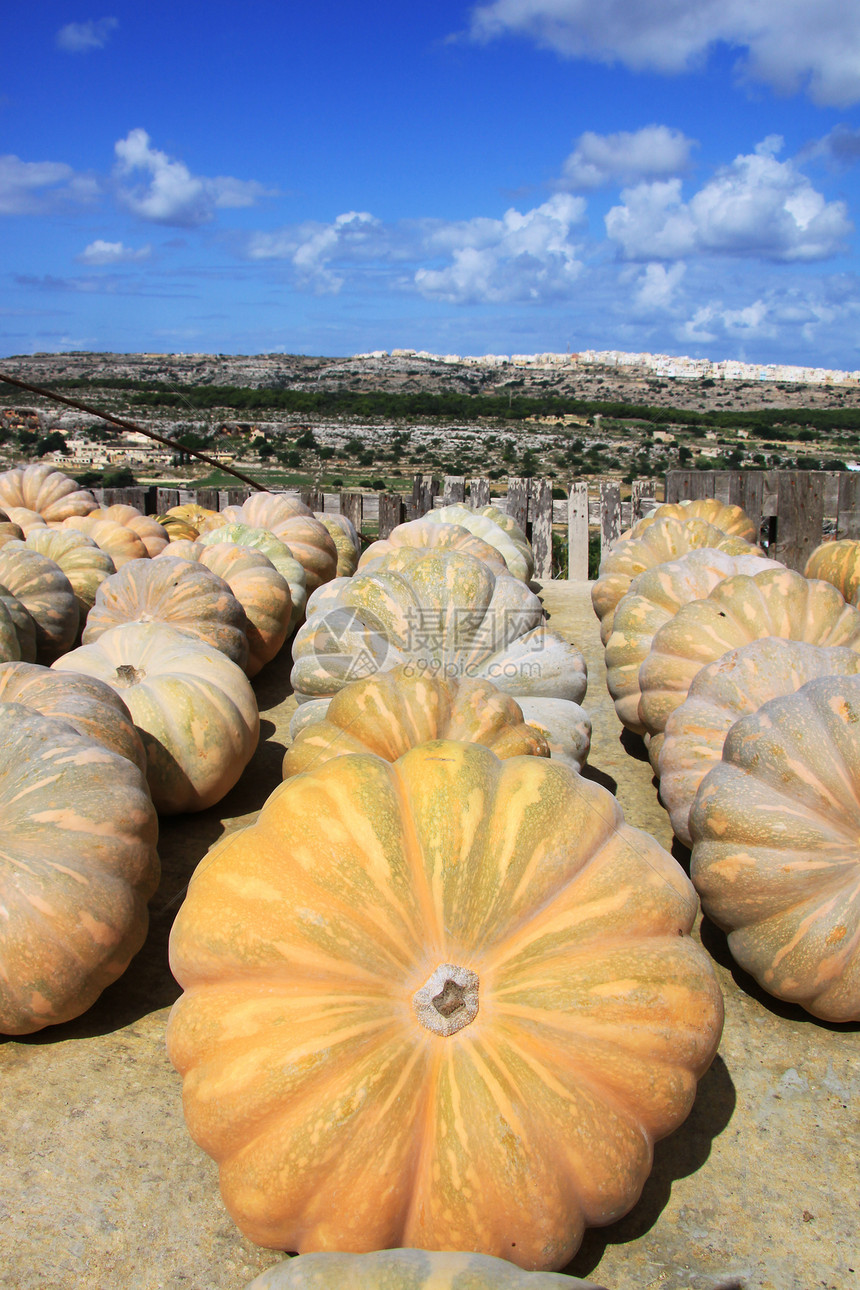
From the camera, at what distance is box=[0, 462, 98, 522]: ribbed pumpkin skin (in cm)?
819

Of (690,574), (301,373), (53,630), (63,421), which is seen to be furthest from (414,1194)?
(301,373)

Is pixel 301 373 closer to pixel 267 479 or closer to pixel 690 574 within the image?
pixel 267 479

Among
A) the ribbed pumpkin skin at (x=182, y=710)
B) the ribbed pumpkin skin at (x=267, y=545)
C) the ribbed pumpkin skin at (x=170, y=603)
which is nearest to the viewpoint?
the ribbed pumpkin skin at (x=182, y=710)

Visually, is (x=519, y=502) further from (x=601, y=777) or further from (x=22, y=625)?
(x=22, y=625)

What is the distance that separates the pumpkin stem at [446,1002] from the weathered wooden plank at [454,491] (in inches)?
347

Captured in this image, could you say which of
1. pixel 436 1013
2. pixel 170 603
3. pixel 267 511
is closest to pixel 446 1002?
pixel 436 1013

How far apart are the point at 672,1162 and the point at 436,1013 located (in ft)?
2.87

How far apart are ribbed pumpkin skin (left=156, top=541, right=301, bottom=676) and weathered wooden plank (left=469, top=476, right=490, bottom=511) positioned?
460 cm

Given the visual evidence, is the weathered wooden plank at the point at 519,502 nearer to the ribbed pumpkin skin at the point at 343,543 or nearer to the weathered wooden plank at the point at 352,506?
the weathered wooden plank at the point at 352,506

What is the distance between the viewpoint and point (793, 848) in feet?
9.14

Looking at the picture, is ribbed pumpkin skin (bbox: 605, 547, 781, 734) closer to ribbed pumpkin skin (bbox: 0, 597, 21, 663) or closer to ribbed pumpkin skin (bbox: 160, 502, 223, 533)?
ribbed pumpkin skin (bbox: 0, 597, 21, 663)

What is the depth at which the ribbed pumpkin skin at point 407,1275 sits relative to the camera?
1.43 metres

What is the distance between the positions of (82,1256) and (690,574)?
4.34 m

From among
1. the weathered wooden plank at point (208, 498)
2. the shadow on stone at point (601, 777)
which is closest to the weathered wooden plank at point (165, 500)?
the weathered wooden plank at point (208, 498)
